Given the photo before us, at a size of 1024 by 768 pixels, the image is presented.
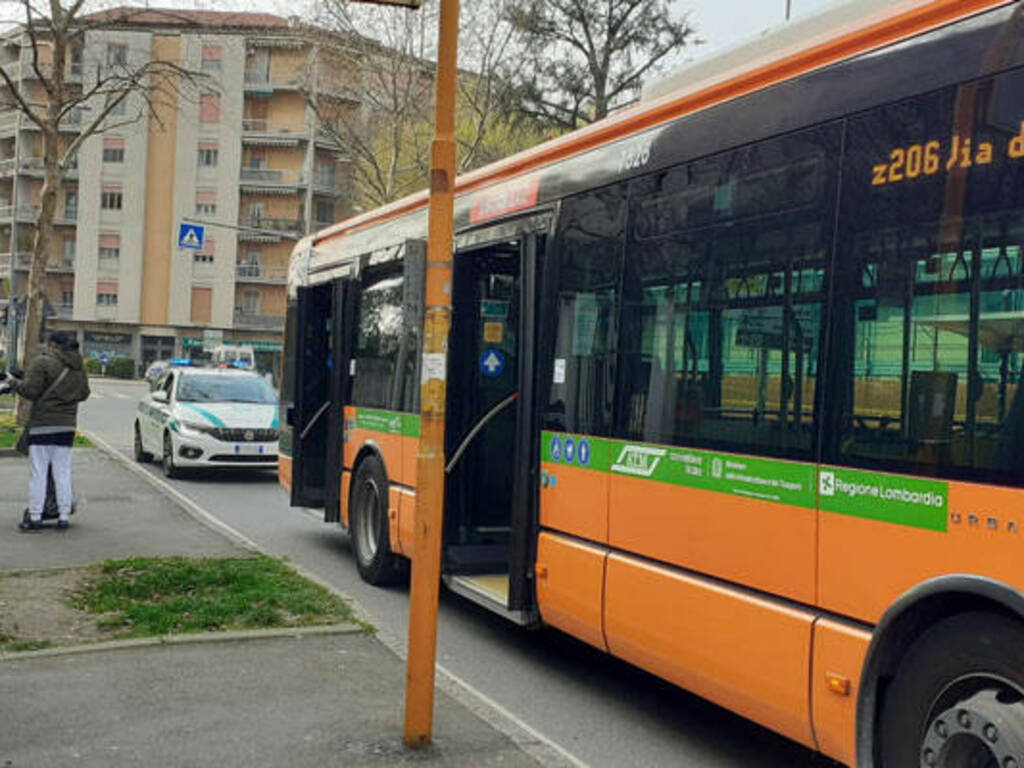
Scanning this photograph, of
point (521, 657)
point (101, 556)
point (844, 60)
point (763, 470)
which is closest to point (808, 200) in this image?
point (844, 60)

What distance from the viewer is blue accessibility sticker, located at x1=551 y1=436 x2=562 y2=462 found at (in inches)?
245

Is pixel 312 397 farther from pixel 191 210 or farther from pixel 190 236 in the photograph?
pixel 191 210

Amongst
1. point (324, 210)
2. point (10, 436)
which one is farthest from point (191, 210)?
point (10, 436)

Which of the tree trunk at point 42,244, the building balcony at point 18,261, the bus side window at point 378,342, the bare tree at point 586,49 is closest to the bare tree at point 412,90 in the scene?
the bare tree at point 586,49

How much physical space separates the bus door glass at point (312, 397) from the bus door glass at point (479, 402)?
3.43 meters

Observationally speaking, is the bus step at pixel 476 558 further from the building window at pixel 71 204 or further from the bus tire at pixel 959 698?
the building window at pixel 71 204

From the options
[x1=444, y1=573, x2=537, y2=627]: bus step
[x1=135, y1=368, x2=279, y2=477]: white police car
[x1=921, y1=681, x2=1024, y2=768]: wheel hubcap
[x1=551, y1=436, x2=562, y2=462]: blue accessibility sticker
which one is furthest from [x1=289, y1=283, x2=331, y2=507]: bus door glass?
[x1=921, y1=681, x2=1024, y2=768]: wheel hubcap

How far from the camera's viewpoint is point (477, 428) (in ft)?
25.5

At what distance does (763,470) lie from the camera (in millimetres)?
4578

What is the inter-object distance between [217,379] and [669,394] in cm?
1364

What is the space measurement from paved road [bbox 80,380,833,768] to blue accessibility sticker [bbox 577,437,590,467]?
51.4 inches

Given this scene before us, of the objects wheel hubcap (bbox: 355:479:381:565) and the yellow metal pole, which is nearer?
the yellow metal pole

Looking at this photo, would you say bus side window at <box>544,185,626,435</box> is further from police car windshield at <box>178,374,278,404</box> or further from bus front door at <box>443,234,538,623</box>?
police car windshield at <box>178,374,278,404</box>

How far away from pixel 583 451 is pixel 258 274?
7217 centimetres
